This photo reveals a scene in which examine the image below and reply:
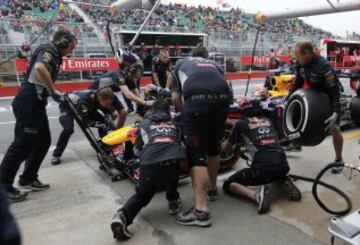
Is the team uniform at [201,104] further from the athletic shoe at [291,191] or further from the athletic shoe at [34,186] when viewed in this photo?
the athletic shoe at [34,186]

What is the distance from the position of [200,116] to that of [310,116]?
1.35 m

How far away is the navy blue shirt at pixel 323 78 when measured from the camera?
176 inches

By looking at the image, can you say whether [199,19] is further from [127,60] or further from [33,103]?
[33,103]

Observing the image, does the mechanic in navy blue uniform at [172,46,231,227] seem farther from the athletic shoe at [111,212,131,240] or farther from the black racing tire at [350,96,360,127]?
the black racing tire at [350,96,360,127]

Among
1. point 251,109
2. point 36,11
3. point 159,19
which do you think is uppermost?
point 36,11

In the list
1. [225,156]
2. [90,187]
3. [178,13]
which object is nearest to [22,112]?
[90,187]

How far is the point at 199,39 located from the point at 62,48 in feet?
61.8

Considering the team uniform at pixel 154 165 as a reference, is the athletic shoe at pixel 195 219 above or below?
below

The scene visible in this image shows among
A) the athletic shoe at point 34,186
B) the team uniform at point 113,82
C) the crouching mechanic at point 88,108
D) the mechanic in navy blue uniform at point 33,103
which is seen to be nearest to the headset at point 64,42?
the mechanic in navy blue uniform at point 33,103

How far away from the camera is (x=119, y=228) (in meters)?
3.25

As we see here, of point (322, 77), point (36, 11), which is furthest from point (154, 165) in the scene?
point (36, 11)

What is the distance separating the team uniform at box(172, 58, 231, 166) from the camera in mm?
3625

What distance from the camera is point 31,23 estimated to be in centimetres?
1772

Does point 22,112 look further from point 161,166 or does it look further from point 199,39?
point 199,39
